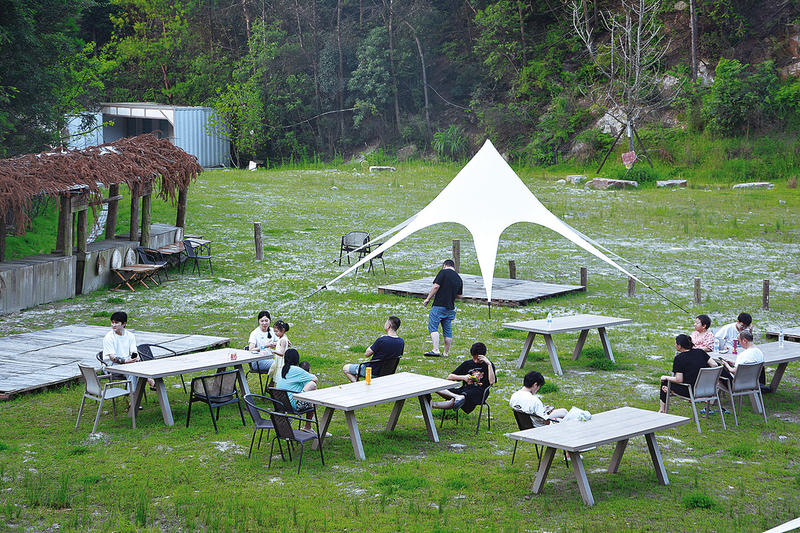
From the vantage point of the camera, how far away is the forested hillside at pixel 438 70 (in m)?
40.0

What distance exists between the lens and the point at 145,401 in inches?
397

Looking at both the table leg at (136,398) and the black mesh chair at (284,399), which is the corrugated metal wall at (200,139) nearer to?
the table leg at (136,398)

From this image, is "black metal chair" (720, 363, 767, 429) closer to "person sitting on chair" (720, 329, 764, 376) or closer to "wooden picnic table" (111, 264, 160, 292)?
"person sitting on chair" (720, 329, 764, 376)

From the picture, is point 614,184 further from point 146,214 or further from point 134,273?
point 134,273

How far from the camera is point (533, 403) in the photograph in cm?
782

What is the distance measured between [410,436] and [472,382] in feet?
3.36

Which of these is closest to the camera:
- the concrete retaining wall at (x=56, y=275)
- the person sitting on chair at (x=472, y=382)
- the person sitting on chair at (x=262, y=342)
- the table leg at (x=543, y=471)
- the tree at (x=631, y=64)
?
the table leg at (x=543, y=471)

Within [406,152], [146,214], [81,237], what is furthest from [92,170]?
[406,152]

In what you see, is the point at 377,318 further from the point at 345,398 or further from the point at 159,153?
the point at 159,153

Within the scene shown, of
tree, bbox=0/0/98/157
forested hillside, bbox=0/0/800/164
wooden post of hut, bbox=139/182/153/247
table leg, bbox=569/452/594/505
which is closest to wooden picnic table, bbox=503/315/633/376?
table leg, bbox=569/452/594/505

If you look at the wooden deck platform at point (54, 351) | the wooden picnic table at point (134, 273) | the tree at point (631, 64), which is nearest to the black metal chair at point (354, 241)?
the wooden picnic table at point (134, 273)

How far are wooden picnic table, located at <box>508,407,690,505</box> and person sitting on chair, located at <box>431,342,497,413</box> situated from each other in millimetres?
1809

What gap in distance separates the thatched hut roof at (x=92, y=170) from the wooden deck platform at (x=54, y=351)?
296 cm

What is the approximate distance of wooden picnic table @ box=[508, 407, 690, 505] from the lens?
22.1 ft
